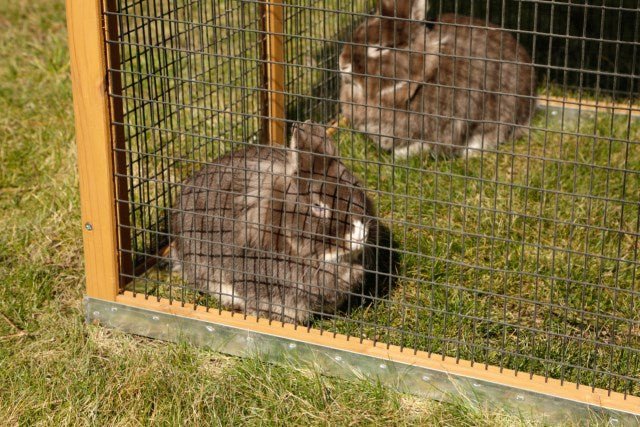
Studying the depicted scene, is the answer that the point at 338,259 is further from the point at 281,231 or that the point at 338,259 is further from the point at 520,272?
the point at 520,272

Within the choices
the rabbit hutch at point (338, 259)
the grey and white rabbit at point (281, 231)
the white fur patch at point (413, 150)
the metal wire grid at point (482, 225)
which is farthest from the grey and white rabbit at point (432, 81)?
the grey and white rabbit at point (281, 231)

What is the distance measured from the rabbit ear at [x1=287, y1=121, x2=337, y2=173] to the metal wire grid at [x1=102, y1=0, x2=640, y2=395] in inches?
6.4

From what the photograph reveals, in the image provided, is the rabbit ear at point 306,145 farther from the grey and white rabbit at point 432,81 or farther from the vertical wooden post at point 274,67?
the grey and white rabbit at point 432,81

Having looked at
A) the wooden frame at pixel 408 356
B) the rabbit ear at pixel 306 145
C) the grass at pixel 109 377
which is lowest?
the grass at pixel 109 377

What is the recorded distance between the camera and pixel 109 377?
3371 mm

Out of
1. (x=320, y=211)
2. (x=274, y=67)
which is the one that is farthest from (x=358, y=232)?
(x=274, y=67)

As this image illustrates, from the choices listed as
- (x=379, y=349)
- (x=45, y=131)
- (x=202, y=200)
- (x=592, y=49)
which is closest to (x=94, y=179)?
(x=202, y=200)

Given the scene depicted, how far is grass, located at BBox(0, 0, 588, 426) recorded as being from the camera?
3.17 metres

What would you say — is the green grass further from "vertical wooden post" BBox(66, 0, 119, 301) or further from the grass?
"vertical wooden post" BBox(66, 0, 119, 301)

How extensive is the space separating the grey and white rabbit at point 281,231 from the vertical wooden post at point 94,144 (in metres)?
0.27

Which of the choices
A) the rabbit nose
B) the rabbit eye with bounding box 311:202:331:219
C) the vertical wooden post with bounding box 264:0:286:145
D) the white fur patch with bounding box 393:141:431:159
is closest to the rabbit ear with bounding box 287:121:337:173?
the rabbit eye with bounding box 311:202:331:219

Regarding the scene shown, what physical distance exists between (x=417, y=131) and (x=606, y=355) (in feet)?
7.23

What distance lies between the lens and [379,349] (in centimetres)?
334

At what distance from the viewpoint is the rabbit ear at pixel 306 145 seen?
3.34 m
